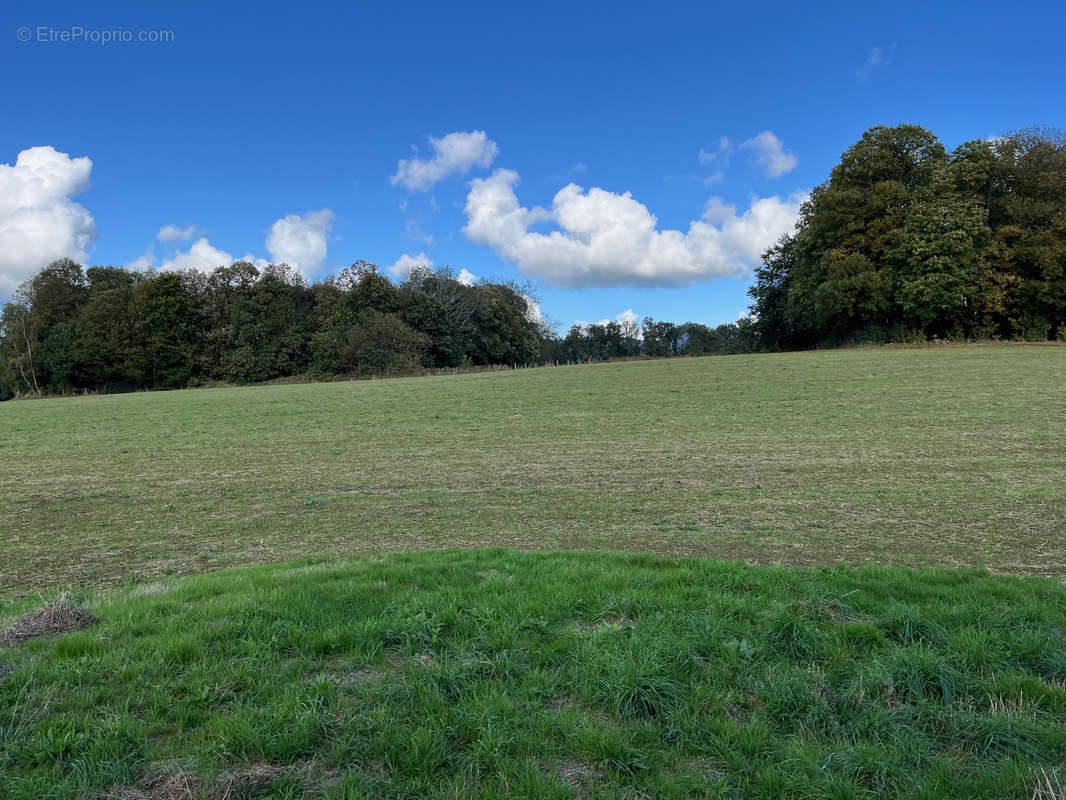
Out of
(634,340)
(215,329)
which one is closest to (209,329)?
(215,329)

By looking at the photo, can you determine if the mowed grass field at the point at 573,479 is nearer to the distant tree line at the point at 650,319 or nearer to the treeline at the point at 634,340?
the distant tree line at the point at 650,319

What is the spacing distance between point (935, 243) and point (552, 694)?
177 ft

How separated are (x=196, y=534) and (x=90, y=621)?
17.8 ft

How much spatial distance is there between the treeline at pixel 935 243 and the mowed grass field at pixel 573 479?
1674cm

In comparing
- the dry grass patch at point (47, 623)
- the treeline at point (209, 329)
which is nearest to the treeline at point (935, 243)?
the treeline at point (209, 329)

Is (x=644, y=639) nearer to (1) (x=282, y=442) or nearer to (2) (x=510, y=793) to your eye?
(2) (x=510, y=793)

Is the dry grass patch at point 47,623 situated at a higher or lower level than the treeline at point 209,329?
lower

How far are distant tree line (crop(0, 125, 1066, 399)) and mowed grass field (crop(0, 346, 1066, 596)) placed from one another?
18233 millimetres

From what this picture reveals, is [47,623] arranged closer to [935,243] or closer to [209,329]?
[935,243]

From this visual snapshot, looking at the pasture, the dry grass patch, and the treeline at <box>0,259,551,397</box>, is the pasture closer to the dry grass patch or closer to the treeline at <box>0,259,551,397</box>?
the dry grass patch

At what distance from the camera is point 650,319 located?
11512 centimetres

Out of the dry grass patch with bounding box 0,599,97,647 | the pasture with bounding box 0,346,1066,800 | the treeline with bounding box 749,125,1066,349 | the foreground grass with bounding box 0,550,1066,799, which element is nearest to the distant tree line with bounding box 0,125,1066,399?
the treeline with bounding box 749,125,1066,349

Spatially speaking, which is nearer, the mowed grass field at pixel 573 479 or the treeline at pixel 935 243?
the mowed grass field at pixel 573 479

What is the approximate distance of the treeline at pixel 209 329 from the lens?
70.8 meters
